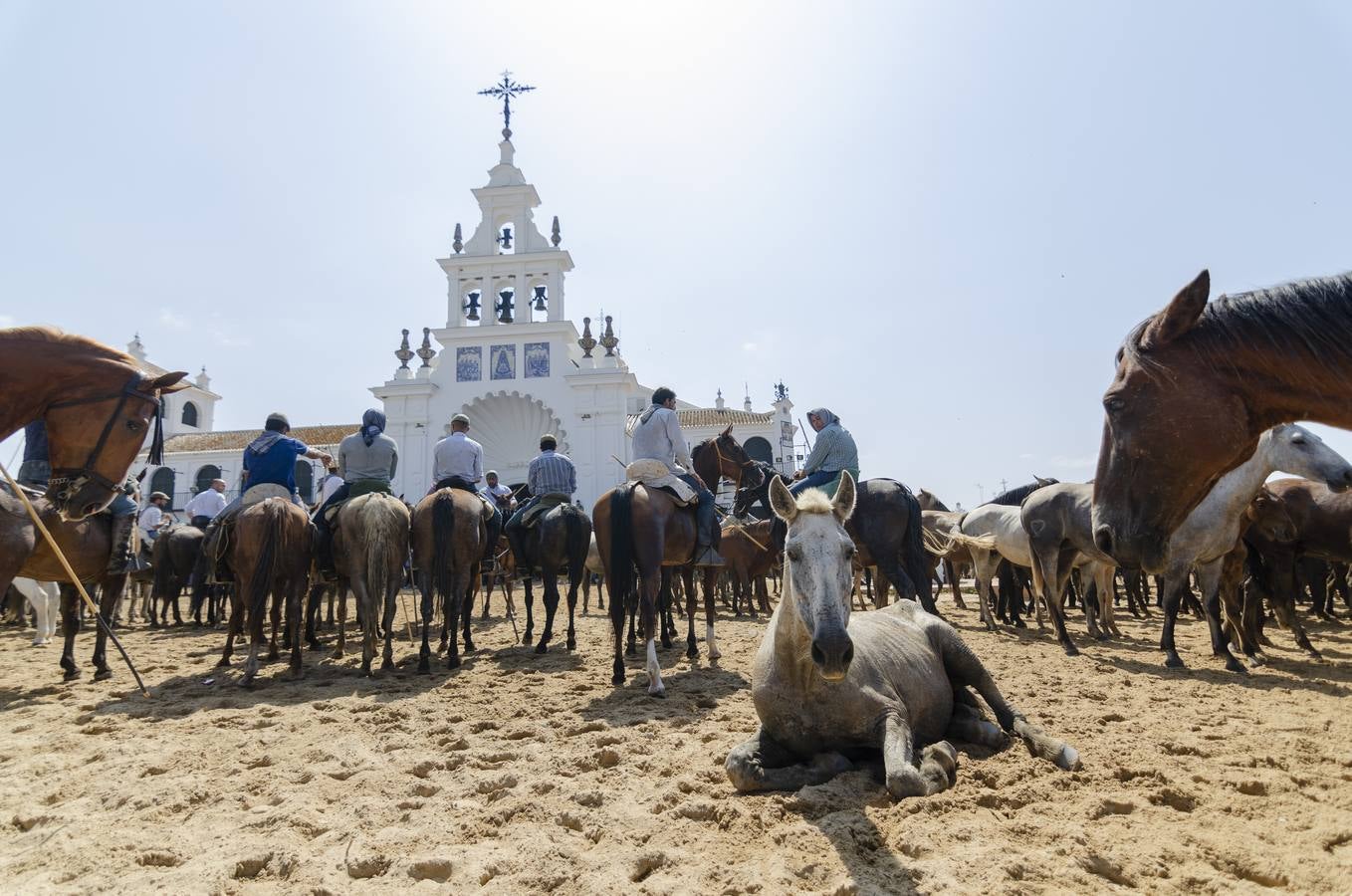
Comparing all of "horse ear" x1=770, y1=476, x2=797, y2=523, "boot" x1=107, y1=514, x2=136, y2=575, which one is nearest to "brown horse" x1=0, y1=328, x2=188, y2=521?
"horse ear" x1=770, y1=476, x2=797, y2=523

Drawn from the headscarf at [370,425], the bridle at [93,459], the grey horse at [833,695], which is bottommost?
the grey horse at [833,695]

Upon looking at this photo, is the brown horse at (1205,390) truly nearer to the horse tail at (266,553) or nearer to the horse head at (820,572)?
the horse head at (820,572)

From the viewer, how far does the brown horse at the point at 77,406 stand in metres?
3.01

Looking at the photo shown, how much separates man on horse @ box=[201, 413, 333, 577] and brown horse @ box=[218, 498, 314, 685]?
45 cm

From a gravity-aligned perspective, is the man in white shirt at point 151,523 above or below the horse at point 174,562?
above

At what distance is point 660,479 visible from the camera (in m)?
6.31

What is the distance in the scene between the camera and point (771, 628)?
11.1 ft

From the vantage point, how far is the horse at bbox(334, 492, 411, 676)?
20.6 feet

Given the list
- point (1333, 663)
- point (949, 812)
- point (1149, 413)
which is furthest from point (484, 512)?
point (1333, 663)

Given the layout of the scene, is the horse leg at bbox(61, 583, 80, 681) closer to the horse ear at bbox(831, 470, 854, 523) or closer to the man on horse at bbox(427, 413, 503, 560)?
the man on horse at bbox(427, 413, 503, 560)

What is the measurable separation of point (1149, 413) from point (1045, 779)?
1826 mm

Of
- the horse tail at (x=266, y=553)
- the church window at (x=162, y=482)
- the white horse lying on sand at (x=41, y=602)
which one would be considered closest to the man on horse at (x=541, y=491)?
the horse tail at (x=266, y=553)

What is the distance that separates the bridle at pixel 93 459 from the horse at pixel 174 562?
32.1 ft

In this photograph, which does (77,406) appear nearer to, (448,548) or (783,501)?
(783,501)
